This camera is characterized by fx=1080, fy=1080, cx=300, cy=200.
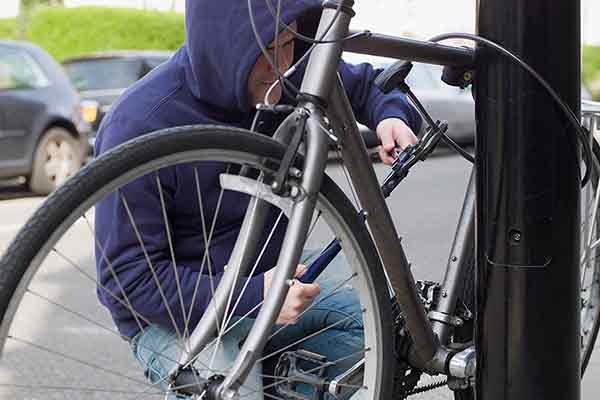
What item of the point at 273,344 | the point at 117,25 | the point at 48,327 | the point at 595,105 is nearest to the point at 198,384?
the point at 273,344

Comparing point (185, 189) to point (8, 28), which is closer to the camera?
point (185, 189)

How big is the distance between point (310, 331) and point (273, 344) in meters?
0.12

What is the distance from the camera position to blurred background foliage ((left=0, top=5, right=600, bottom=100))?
20.7 meters

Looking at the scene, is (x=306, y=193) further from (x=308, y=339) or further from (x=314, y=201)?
(x=308, y=339)

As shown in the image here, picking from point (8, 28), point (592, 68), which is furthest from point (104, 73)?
point (592, 68)

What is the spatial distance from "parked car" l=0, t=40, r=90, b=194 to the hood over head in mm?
7335

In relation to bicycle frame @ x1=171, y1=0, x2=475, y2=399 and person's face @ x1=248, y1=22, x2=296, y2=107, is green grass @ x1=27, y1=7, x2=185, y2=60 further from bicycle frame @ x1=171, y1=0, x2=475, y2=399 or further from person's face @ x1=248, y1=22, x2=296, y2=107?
bicycle frame @ x1=171, y1=0, x2=475, y2=399

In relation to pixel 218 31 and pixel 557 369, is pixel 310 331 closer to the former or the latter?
pixel 557 369

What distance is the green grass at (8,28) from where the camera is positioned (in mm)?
20816

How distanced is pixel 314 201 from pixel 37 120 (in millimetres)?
8047

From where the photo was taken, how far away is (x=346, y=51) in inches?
83.7

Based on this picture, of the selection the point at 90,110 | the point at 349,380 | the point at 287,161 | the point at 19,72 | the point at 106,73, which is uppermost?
the point at 106,73

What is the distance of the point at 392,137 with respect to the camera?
2645 millimetres

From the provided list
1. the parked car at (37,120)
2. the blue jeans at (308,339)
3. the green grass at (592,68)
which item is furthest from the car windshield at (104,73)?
the green grass at (592,68)
